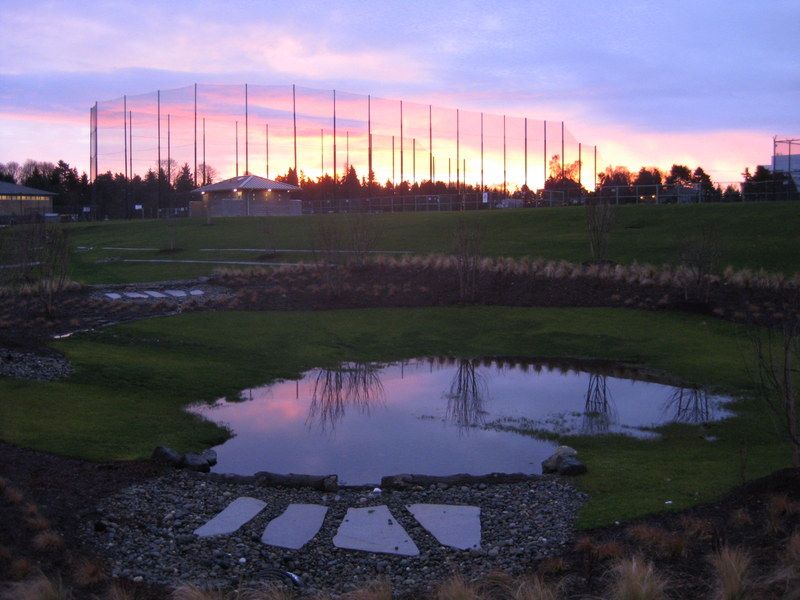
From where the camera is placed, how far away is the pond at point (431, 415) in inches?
420

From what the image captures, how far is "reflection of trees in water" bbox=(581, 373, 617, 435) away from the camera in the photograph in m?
12.0

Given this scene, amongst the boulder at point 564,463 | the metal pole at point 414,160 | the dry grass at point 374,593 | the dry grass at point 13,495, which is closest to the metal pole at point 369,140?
the metal pole at point 414,160

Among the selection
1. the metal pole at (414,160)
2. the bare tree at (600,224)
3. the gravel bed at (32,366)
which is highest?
the metal pole at (414,160)

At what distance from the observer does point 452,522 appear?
8.24m

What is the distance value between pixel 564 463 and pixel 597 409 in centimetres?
355

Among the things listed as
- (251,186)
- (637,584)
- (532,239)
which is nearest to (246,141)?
(251,186)

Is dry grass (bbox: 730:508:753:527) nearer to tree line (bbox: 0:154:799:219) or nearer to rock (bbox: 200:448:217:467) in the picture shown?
rock (bbox: 200:448:217:467)

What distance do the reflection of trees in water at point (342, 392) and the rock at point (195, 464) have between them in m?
2.40

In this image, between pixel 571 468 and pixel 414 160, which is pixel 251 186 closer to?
pixel 414 160

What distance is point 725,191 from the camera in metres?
42.9

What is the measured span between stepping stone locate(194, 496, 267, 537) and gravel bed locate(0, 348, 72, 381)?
259 inches

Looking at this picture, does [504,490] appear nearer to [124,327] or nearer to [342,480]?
[342,480]

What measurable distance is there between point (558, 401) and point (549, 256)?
52.0 feet

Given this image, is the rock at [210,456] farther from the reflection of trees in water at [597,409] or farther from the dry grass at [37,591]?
the reflection of trees in water at [597,409]
